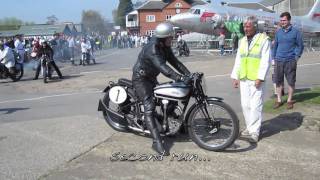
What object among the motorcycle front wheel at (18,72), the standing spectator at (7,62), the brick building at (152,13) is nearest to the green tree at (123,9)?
the brick building at (152,13)

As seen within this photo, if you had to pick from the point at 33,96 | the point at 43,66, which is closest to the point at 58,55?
the point at 43,66

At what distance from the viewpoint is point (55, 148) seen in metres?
6.75

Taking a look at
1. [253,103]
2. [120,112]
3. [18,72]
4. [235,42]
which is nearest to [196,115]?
[253,103]

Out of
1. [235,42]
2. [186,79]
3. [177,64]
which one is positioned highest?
[177,64]

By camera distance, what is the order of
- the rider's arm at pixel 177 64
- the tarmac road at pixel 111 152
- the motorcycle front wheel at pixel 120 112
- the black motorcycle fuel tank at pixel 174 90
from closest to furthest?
the tarmac road at pixel 111 152
the black motorcycle fuel tank at pixel 174 90
the rider's arm at pixel 177 64
the motorcycle front wheel at pixel 120 112

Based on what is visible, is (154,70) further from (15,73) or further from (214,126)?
(15,73)

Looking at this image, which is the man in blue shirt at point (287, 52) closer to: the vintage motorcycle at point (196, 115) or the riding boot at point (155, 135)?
the vintage motorcycle at point (196, 115)

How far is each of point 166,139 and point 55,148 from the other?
1.62 m

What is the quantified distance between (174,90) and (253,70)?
1269 mm

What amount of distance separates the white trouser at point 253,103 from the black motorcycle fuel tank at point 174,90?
1.06 metres

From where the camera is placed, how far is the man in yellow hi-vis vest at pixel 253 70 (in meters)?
6.84

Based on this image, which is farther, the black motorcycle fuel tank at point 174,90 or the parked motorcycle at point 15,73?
the parked motorcycle at point 15,73

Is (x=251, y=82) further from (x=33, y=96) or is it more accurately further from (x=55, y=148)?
(x=33, y=96)

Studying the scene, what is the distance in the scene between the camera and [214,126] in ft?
21.4
